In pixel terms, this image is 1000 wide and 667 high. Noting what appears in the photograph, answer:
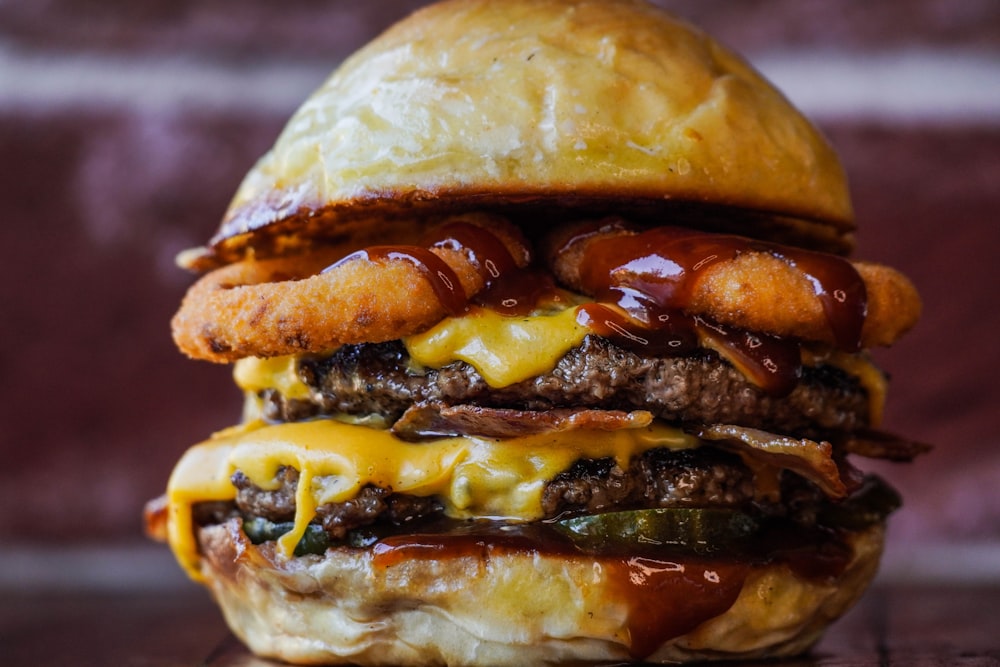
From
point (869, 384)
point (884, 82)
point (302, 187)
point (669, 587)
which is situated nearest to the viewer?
point (669, 587)

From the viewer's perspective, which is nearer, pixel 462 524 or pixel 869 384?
pixel 462 524

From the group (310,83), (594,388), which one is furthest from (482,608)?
(310,83)

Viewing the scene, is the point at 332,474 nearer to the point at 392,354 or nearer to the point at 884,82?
the point at 392,354

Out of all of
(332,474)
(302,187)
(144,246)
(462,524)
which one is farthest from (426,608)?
(144,246)

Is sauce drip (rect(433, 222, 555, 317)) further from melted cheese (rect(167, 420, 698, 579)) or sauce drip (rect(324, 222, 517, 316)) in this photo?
melted cheese (rect(167, 420, 698, 579))

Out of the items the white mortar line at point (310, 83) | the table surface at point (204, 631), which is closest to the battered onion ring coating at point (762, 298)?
the table surface at point (204, 631)

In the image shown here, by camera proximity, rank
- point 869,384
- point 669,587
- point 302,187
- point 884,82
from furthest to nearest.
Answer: point 884,82 → point 869,384 → point 302,187 → point 669,587

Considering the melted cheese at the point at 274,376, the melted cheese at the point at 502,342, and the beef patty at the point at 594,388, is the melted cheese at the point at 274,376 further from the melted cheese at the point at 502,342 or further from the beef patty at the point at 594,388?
the melted cheese at the point at 502,342
